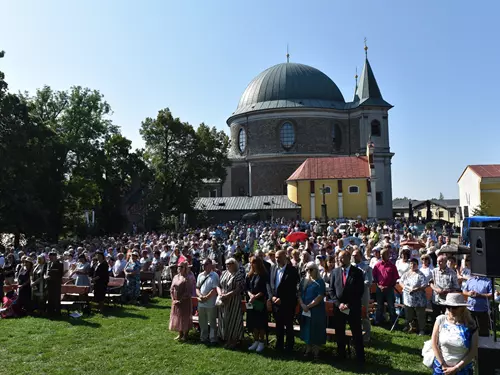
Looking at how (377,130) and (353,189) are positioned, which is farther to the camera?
(377,130)

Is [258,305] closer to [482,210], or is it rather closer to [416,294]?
[416,294]

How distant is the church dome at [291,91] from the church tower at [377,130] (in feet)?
12.0

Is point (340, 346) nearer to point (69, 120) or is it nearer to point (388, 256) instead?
point (388, 256)

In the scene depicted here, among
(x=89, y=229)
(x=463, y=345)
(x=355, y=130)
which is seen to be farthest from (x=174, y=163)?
(x=463, y=345)

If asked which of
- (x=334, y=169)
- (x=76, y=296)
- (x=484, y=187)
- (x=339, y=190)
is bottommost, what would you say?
(x=76, y=296)

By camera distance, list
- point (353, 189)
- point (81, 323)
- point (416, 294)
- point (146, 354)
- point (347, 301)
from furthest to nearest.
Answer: point (353, 189) < point (81, 323) < point (416, 294) < point (146, 354) < point (347, 301)

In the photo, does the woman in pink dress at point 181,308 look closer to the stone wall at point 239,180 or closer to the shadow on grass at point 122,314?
the shadow on grass at point 122,314

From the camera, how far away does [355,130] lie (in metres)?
55.8

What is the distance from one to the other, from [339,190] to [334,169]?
2.50m

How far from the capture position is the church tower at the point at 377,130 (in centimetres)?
5119

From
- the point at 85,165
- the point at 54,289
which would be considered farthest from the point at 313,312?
the point at 85,165

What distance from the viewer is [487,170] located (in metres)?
48.3

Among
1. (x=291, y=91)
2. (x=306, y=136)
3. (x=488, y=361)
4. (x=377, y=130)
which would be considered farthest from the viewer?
(x=291, y=91)

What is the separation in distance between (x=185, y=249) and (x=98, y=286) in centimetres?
332
